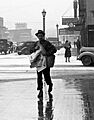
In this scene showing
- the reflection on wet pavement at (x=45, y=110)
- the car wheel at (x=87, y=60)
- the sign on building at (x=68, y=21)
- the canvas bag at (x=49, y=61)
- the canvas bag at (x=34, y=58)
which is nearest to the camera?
the reflection on wet pavement at (x=45, y=110)

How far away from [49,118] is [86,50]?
61.6ft

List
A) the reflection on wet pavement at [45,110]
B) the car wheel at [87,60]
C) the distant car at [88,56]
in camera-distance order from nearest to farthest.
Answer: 1. the reflection on wet pavement at [45,110]
2. the distant car at [88,56]
3. the car wheel at [87,60]

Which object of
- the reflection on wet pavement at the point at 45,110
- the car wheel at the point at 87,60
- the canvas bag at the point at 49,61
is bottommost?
the car wheel at the point at 87,60

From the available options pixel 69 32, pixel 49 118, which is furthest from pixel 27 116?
pixel 69 32

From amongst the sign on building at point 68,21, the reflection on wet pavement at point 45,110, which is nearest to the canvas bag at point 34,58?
the reflection on wet pavement at point 45,110

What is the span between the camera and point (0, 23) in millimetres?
189000

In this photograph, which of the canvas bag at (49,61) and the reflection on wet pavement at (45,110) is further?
the canvas bag at (49,61)

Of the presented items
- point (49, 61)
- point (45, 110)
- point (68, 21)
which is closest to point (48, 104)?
point (45, 110)

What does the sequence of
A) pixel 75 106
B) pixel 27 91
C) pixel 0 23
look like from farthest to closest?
pixel 0 23 < pixel 27 91 < pixel 75 106

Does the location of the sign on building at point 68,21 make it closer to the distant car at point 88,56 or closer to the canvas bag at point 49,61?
the distant car at point 88,56

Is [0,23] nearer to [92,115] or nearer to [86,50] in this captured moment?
[86,50]

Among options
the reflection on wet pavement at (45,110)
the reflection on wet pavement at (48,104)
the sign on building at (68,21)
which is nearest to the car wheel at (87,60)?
the reflection on wet pavement at (48,104)

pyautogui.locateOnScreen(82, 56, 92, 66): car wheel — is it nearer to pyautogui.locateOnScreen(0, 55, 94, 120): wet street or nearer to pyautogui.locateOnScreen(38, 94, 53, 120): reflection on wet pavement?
pyautogui.locateOnScreen(0, 55, 94, 120): wet street

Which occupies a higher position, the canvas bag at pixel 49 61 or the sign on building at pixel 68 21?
the sign on building at pixel 68 21
